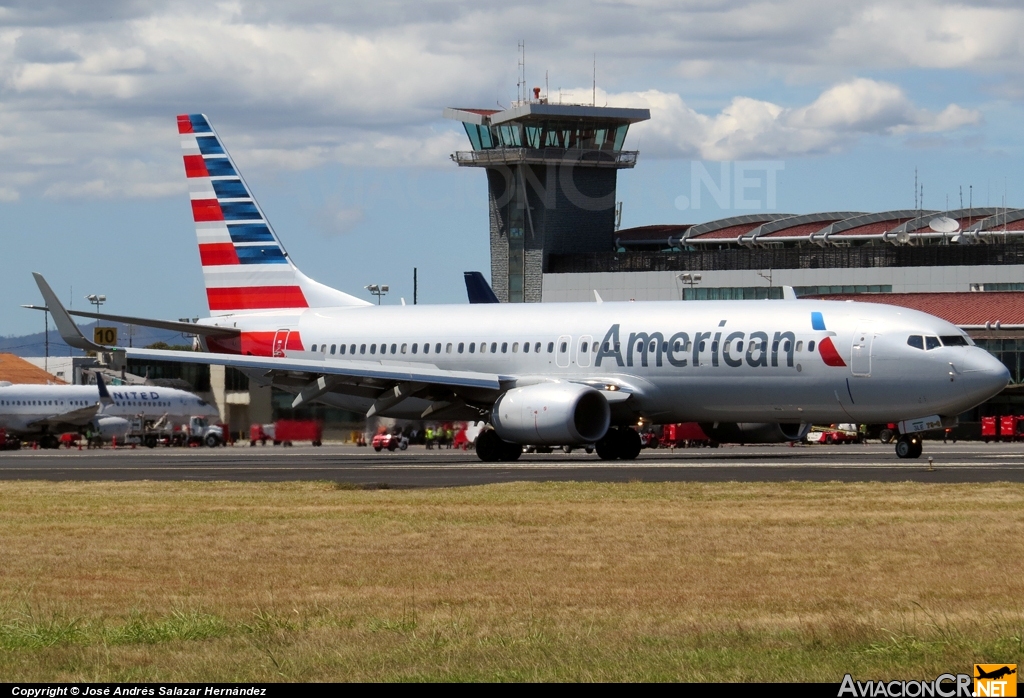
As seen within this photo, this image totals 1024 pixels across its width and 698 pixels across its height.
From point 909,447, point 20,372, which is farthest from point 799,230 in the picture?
point 909,447

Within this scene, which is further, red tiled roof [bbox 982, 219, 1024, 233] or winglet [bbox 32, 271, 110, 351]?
red tiled roof [bbox 982, 219, 1024, 233]

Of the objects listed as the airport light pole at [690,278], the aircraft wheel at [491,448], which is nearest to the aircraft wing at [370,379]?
the aircraft wheel at [491,448]

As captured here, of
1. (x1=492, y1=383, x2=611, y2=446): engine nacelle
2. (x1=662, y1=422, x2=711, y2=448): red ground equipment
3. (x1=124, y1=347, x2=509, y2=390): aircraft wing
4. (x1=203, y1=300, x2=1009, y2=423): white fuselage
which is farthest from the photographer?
(x1=662, y1=422, x2=711, y2=448): red ground equipment

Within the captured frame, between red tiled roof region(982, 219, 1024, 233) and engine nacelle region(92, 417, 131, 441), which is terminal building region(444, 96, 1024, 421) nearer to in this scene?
red tiled roof region(982, 219, 1024, 233)

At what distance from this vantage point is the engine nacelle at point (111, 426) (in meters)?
84.3

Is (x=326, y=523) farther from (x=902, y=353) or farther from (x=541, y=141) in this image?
(x=541, y=141)

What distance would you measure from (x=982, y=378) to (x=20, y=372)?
380 ft

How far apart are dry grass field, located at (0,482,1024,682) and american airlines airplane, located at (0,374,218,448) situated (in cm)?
6280

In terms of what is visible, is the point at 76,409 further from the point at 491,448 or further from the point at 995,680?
the point at 995,680

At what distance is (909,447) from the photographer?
38656mm

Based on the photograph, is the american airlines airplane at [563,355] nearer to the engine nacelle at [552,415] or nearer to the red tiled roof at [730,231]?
the engine nacelle at [552,415]

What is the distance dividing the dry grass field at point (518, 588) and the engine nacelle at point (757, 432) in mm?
18876

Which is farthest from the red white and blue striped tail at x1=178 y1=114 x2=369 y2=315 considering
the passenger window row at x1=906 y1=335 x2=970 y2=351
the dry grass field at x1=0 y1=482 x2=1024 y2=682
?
the dry grass field at x1=0 y1=482 x2=1024 y2=682

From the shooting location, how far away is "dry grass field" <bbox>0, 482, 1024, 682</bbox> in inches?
387
